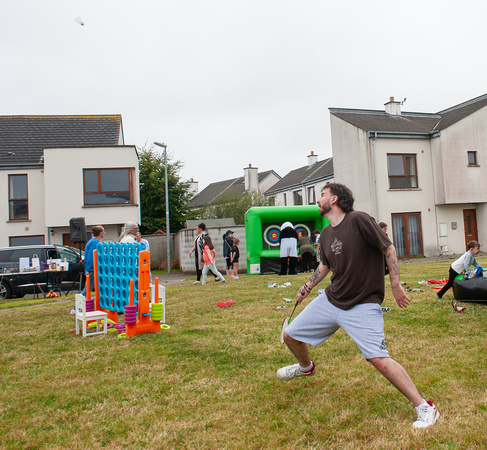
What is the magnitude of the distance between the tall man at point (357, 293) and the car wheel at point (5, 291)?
13.0m

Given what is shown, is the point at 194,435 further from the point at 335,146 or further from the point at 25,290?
the point at 335,146

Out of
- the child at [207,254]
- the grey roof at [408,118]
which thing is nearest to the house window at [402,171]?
the grey roof at [408,118]

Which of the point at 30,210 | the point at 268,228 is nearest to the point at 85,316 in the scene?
the point at 268,228

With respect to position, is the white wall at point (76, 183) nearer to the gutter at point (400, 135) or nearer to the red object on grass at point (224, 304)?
the gutter at point (400, 135)

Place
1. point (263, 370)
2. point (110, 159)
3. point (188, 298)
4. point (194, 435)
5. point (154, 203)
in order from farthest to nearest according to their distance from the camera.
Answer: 1. point (154, 203)
2. point (110, 159)
3. point (188, 298)
4. point (263, 370)
5. point (194, 435)

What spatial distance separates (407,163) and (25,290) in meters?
21.0

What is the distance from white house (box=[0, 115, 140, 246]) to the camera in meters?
22.8

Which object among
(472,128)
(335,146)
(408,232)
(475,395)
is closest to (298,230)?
(408,232)

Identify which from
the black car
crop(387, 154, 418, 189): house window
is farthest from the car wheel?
crop(387, 154, 418, 189): house window

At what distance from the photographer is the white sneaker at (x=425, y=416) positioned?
3266 millimetres

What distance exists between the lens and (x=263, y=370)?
486 centimetres

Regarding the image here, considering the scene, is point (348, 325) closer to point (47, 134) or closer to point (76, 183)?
point (76, 183)

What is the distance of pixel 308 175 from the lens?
41.6 metres

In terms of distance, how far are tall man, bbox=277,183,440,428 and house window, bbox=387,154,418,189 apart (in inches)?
928
